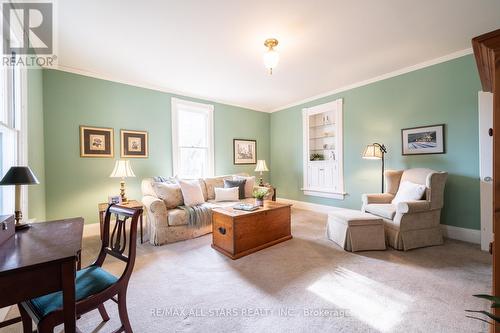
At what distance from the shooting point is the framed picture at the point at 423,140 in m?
3.24

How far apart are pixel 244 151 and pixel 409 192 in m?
3.54

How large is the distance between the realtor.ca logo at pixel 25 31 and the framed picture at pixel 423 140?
4.81 metres

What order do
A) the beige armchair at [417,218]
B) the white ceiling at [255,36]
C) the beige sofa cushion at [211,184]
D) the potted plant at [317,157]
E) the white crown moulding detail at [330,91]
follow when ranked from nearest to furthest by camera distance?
the white ceiling at [255,36], the beige armchair at [417,218], the white crown moulding detail at [330,91], the beige sofa cushion at [211,184], the potted plant at [317,157]

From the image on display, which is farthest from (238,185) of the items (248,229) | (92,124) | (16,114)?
(16,114)

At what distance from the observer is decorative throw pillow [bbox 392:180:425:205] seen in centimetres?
289

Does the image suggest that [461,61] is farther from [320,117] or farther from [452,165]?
[320,117]

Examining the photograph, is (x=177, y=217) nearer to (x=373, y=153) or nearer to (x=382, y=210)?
(x=382, y=210)

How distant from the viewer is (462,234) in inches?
121

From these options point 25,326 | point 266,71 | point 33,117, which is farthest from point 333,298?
point 33,117

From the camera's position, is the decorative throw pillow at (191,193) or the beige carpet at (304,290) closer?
the beige carpet at (304,290)

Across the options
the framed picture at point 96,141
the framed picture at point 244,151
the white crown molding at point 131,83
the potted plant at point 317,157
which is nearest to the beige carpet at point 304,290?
the framed picture at point 96,141

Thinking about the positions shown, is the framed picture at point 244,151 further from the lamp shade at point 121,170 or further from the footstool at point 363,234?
the footstool at point 363,234

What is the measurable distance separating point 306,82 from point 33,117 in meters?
4.12

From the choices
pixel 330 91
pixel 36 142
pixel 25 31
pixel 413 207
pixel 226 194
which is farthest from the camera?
pixel 330 91
